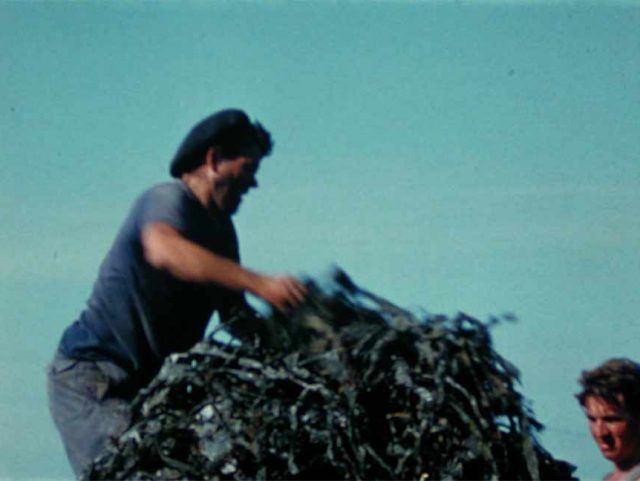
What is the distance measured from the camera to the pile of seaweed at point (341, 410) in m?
3.72

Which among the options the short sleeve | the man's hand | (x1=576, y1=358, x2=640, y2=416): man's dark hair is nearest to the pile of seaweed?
the man's hand

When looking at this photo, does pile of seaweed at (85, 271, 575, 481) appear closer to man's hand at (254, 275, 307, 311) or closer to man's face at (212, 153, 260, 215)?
man's hand at (254, 275, 307, 311)

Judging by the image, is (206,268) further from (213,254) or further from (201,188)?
(201,188)

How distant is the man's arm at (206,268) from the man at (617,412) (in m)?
1.43

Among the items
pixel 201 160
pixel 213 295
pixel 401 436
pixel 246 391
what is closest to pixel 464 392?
pixel 401 436

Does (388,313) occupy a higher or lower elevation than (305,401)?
higher

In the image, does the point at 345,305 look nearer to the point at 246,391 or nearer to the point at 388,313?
the point at 388,313

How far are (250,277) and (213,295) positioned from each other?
0.42 m

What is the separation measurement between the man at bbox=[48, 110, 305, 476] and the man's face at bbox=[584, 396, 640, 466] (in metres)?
1.34

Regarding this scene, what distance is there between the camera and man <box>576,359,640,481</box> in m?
4.97

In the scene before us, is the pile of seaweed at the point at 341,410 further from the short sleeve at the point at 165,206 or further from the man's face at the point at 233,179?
the man's face at the point at 233,179

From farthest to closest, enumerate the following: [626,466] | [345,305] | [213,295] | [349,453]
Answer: [626,466] → [213,295] → [345,305] → [349,453]

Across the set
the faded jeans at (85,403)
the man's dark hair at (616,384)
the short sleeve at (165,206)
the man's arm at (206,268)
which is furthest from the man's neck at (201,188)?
the man's dark hair at (616,384)

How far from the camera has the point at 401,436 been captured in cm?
376
